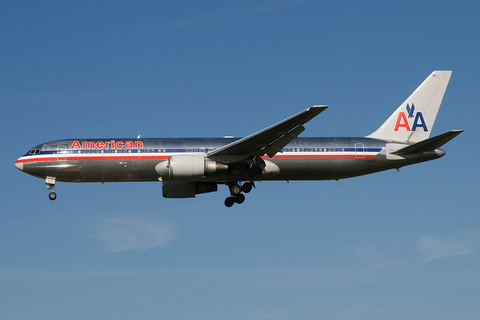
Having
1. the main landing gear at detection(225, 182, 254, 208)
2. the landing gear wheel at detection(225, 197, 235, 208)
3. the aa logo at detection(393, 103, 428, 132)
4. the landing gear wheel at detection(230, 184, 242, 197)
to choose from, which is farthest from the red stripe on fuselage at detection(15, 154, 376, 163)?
the aa logo at detection(393, 103, 428, 132)

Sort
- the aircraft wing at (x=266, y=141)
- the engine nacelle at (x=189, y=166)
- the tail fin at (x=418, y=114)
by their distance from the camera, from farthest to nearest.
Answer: the tail fin at (x=418, y=114), the engine nacelle at (x=189, y=166), the aircraft wing at (x=266, y=141)

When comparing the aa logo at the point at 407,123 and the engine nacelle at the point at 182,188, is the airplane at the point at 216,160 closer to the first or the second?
the engine nacelle at the point at 182,188

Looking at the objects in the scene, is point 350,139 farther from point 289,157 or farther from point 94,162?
point 94,162

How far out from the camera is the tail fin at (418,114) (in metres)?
43.1

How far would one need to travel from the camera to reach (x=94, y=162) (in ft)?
128

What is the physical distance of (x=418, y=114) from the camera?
4384 centimetres

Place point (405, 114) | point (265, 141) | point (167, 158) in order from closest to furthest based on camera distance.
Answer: point (265, 141), point (167, 158), point (405, 114)

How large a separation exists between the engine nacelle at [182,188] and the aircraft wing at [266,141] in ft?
14.4

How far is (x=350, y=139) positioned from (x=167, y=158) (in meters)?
12.5

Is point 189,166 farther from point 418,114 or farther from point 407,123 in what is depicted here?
point 418,114

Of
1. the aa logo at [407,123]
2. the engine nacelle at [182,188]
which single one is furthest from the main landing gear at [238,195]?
the aa logo at [407,123]

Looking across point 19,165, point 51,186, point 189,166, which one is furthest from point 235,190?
point 19,165

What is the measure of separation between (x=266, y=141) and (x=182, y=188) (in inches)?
317

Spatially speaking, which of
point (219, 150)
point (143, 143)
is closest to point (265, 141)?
point (219, 150)
